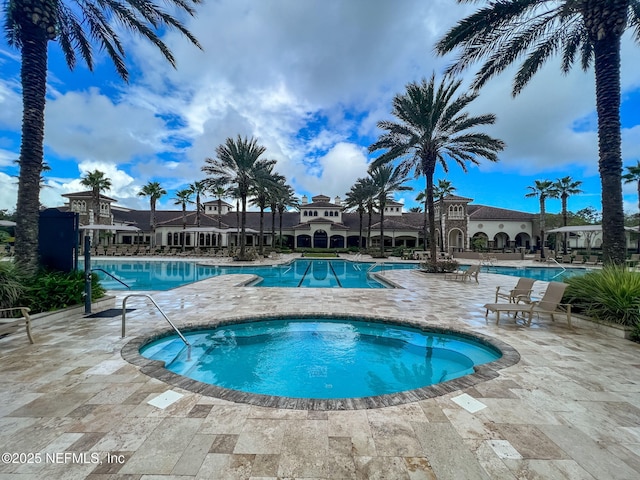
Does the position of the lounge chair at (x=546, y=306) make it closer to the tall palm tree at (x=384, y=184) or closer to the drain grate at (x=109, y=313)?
the drain grate at (x=109, y=313)

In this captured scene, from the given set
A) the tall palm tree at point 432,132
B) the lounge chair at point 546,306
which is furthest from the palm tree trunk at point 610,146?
the tall palm tree at point 432,132

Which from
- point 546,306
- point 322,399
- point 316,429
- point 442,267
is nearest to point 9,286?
point 322,399

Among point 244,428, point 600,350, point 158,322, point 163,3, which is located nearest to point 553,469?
point 244,428

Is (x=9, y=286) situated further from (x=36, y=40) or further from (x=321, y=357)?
(x=321, y=357)

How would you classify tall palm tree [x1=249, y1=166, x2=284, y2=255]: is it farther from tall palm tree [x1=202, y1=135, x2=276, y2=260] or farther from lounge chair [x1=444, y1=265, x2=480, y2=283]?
lounge chair [x1=444, y1=265, x2=480, y2=283]

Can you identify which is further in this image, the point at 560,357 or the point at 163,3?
the point at 163,3

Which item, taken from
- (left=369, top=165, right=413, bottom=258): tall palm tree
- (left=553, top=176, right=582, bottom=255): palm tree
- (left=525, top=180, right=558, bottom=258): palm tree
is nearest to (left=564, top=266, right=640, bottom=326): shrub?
(left=369, top=165, right=413, bottom=258): tall palm tree

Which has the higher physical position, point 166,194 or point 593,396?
point 166,194

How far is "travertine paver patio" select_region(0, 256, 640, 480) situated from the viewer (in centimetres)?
246

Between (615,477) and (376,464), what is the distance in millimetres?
1939

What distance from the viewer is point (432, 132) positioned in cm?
1809

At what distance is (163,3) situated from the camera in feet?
30.4

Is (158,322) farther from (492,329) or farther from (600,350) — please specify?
(600,350)

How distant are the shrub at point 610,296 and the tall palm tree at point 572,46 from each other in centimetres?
102
